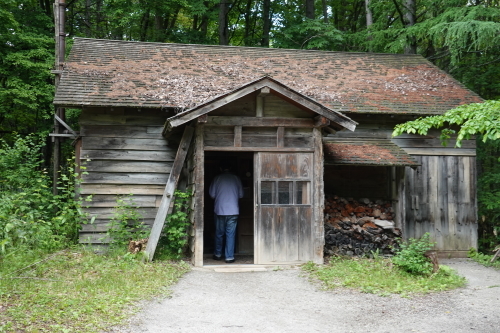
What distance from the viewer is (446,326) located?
554cm

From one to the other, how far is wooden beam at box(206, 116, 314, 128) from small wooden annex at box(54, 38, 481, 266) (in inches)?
0.8

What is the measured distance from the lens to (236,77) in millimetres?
11773

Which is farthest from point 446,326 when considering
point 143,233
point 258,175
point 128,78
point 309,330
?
point 128,78

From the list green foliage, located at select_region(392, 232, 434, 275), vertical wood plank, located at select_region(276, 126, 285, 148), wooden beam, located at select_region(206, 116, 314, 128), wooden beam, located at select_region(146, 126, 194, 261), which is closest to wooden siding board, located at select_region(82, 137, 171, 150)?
wooden beam, located at select_region(146, 126, 194, 261)

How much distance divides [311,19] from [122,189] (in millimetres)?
12518

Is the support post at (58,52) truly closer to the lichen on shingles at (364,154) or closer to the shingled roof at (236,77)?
the shingled roof at (236,77)

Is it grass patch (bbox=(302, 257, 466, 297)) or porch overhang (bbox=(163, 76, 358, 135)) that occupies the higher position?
porch overhang (bbox=(163, 76, 358, 135))

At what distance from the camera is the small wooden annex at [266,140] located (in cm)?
902

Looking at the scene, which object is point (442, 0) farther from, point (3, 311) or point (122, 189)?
point (3, 311)

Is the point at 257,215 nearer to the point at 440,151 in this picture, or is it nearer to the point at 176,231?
the point at 176,231

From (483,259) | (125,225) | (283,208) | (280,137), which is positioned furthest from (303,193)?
(483,259)

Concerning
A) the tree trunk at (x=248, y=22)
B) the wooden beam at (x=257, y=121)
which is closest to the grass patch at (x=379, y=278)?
the wooden beam at (x=257, y=121)

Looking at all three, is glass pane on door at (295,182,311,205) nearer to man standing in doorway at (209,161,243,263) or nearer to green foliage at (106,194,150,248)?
man standing in doorway at (209,161,243,263)

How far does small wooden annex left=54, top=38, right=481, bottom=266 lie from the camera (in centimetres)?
902
